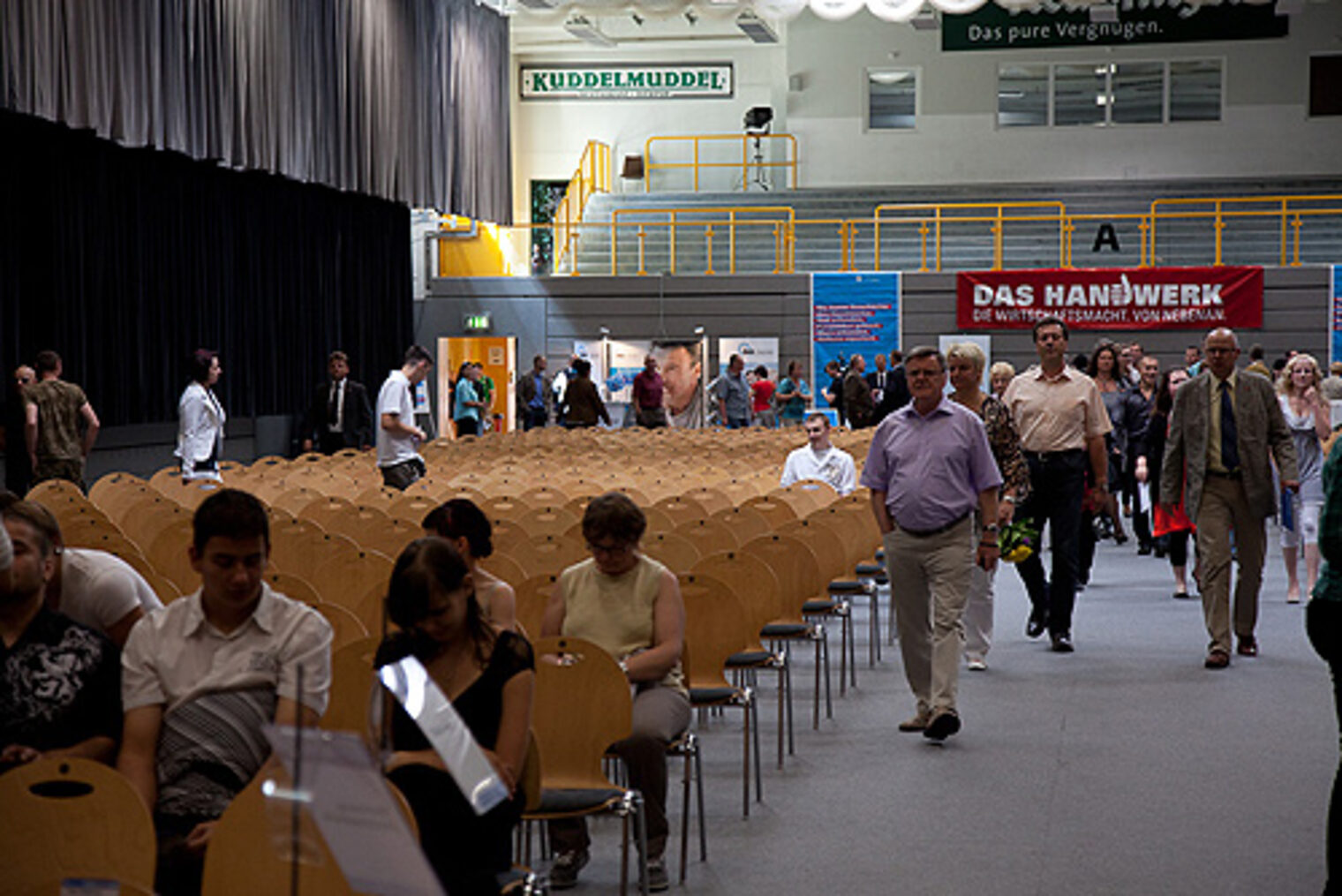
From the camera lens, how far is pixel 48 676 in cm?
381

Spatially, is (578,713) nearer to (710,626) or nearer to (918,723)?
(710,626)

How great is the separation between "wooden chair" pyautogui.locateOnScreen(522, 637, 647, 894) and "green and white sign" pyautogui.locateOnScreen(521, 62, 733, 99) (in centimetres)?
2906

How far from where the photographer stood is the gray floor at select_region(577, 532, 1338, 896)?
17.0ft

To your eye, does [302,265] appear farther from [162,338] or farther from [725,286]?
[725,286]

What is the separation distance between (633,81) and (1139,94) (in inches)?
383

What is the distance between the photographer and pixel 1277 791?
6156mm

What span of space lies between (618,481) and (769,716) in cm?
351

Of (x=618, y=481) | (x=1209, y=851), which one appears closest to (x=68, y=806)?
(x=1209, y=851)

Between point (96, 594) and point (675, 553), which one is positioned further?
point (675, 553)

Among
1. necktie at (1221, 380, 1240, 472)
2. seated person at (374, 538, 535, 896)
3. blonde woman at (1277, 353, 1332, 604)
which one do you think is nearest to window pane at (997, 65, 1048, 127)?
blonde woman at (1277, 353, 1332, 604)

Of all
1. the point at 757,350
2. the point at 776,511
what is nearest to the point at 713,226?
the point at 757,350

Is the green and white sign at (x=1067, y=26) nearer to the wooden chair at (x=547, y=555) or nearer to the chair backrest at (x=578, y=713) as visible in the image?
the wooden chair at (x=547, y=555)

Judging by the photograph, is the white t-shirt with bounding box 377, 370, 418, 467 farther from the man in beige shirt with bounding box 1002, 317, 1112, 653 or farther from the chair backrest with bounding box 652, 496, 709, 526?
the man in beige shirt with bounding box 1002, 317, 1112, 653

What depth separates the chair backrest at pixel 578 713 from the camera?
15.3ft
